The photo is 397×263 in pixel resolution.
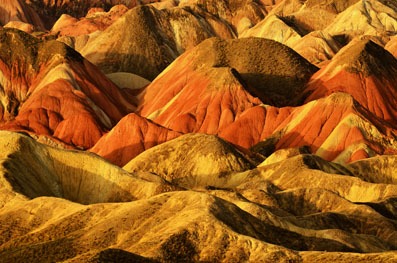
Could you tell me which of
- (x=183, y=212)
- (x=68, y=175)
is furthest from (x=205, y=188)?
(x=183, y=212)

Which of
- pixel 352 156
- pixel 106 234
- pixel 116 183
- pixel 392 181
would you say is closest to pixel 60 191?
pixel 116 183

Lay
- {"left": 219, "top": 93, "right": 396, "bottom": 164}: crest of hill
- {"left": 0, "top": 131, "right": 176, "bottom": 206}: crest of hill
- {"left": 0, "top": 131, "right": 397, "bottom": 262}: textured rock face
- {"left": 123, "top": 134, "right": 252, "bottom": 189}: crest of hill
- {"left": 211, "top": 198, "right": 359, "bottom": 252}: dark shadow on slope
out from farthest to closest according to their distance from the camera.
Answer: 1. {"left": 219, "top": 93, "right": 396, "bottom": 164}: crest of hill
2. {"left": 123, "top": 134, "right": 252, "bottom": 189}: crest of hill
3. {"left": 0, "top": 131, "right": 176, "bottom": 206}: crest of hill
4. {"left": 211, "top": 198, "right": 359, "bottom": 252}: dark shadow on slope
5. {"left": 0, "top": 131, "right": 397, "bottom": 262}: textured rock face

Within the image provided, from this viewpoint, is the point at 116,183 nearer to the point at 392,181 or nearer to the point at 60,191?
the point at 60,191

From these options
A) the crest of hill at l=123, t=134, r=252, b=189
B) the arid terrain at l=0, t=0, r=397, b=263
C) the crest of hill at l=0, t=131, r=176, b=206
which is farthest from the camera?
the crest of hill at l=123, t=134, r=252, b=189

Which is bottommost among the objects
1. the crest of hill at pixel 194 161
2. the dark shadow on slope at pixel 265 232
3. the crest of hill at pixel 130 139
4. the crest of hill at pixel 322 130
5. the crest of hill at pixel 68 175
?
the crest of hill at pixel 322 130

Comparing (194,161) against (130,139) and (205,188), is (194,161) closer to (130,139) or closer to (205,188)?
(130,139)

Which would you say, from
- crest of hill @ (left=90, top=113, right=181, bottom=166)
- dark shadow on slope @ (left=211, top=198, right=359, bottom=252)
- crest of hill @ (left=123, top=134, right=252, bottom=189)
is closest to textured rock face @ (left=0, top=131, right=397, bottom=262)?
dark shadow on slope @ (left=211, top=198, right=359, bottom=252)

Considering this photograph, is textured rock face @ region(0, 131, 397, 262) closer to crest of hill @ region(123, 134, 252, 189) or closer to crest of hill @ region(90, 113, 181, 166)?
crest of hill @ region(123, 134, 252, 189)

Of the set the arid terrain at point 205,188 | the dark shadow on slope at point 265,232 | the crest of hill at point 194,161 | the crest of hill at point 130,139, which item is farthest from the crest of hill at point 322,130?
the dark shadow on slope at point 265,232

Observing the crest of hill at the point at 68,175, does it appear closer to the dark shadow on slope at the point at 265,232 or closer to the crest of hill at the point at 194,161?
the dark shadow on slope at the point at 265,232
